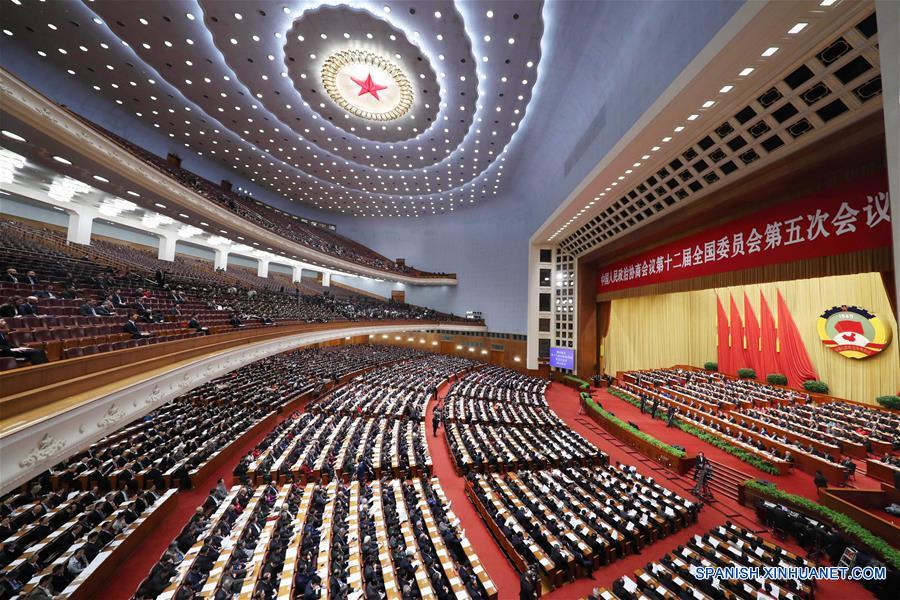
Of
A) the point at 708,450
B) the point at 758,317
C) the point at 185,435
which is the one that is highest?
the point at 758,317

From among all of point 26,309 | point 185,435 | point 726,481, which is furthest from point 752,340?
point 26,309

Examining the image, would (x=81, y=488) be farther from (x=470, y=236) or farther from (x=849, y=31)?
(x=470, y=236)

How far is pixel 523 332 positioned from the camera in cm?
2080

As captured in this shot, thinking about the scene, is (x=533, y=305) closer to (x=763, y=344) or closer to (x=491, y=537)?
(x=763, y=344)

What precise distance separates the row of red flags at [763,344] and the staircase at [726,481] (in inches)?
365

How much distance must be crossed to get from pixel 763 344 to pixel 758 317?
1310 millimetres

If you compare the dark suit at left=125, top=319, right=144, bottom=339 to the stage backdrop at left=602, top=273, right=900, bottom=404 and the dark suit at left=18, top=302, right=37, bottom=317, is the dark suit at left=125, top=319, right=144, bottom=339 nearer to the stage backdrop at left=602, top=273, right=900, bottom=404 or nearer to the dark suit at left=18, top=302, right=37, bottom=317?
the dark suit at left=18, top=302, right=37, bottom=317

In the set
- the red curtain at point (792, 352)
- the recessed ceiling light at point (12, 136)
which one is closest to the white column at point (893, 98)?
the recessed ceiling light at point (12, 136)

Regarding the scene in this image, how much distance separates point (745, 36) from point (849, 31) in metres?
1.29

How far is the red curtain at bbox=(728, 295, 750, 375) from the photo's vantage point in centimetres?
1527

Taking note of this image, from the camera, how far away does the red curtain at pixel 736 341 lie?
15266 mm

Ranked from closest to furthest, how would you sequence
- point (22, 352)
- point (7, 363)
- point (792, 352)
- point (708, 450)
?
point (7, 363)
point (22, 352)
point (708, 450)
point (792, 352)

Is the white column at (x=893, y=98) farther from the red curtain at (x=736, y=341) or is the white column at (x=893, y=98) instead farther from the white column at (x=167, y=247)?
the white column at (x=167, y=247)

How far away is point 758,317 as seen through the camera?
14.9 meters
